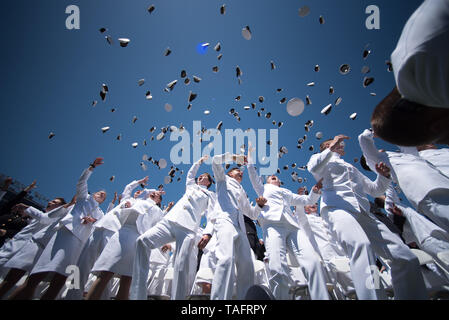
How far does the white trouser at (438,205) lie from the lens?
3.00m

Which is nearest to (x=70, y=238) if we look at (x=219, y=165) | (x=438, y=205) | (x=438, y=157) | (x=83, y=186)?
(x=83, y=186)

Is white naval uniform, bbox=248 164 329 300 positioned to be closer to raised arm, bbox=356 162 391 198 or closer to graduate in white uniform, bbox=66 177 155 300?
raised arm, bbox=356 162 391 198

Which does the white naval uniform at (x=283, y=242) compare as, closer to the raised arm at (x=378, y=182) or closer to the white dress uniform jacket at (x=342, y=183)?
the white dress uniform jacket at (x=342, y=183)

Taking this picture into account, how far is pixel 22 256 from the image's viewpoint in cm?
507

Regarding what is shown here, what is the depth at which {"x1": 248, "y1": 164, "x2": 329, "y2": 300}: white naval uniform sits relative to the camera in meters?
3.13

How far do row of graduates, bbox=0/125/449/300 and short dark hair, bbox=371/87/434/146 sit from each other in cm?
203

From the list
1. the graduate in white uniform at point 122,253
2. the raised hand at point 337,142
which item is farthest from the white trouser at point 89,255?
the raised hand at point 337,142

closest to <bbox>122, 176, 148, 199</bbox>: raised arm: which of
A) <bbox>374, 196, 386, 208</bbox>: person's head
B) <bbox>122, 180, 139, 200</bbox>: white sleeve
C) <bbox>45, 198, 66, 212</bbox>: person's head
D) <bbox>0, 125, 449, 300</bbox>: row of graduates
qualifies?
<bbox>122, 180, 139, 200</bbox>: white sleeve

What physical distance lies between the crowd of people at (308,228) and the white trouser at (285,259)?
0.7 inches

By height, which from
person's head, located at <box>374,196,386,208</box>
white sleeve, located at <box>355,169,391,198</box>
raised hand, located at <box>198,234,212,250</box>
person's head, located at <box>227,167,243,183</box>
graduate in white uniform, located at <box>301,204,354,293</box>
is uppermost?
person's head, located at <box>227,167,243,183</box>

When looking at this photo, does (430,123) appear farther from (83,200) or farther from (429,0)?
(83,200)

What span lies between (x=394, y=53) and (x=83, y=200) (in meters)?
6.42
